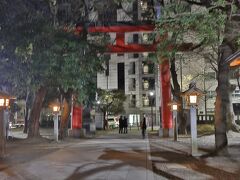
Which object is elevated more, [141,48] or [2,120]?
[141,48]

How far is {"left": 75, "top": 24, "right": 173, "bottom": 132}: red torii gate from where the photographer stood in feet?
107

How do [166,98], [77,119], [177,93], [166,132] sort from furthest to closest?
1. [77,119]
2. [177,93]
3. [166,98]
4. [166,132]

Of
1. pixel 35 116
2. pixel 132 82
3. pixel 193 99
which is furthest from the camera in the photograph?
pixel 132 82

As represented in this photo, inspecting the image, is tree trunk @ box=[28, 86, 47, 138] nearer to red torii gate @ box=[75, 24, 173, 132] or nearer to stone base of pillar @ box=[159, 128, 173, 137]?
red torii gate @ box=[75, 24, 173, 132]

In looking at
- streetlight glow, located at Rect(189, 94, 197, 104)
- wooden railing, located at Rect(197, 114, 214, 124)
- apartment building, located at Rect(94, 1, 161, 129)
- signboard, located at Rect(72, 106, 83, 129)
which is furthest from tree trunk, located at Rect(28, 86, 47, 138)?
apartment building, located at Rect(94, 1, 161, 129)

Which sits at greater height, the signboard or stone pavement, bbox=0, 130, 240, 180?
the signboard

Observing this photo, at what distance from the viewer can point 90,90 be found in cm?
2883

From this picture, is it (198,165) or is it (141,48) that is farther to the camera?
(141,48)

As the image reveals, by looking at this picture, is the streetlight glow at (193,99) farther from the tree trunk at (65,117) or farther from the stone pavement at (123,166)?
the tree trunk at (65,117)

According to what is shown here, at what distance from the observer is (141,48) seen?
110 feet

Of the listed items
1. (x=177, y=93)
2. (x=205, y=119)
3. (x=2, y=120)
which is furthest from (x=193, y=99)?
(x=205, y=119)

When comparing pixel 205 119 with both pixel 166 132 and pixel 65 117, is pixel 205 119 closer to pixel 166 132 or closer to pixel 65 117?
pixel 166 132

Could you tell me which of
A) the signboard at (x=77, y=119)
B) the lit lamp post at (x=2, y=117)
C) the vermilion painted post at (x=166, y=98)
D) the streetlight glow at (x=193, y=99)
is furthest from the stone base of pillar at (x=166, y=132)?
the lit lamp post at (x=2, y=117)

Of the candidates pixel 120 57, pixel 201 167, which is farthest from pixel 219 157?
pixel 120 57
